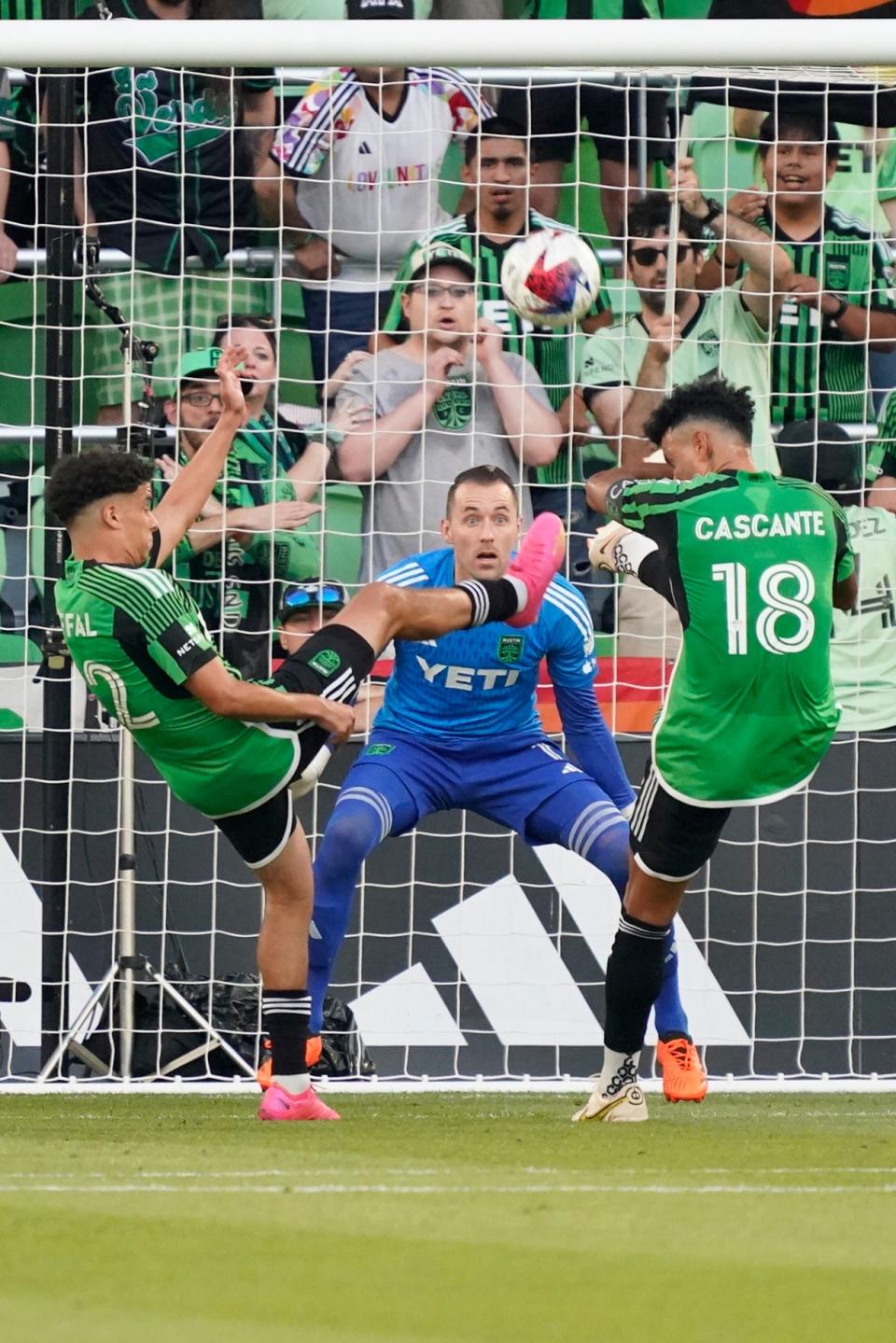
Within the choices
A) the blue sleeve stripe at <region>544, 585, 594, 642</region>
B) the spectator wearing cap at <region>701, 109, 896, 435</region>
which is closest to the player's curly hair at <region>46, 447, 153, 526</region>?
the blue sleeve stripe at <region>544, 585, 594, 642</region>

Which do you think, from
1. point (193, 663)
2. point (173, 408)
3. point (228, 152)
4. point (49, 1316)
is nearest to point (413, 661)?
point (193, 663)

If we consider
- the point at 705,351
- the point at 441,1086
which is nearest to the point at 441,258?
the point at 705,351

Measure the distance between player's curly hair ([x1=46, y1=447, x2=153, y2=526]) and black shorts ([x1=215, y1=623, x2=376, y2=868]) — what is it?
2.11 ft

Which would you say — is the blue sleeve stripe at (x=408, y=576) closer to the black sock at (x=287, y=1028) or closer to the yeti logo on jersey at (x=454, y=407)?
the black sock at (x=287, y=1028)

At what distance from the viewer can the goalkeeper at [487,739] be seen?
5.84m

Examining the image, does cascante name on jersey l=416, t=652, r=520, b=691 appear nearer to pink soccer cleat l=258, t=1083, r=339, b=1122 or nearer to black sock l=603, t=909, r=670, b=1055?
black sock l=603, t=909, r=670, b=1055

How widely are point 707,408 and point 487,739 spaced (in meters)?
1.58

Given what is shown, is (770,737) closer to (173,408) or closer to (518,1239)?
(518,1239)

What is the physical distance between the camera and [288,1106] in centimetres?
505

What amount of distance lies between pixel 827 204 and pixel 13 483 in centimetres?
380

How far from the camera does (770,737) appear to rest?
15.6 feet

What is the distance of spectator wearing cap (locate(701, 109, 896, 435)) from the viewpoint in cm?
835

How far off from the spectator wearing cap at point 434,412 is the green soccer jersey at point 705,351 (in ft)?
0.99

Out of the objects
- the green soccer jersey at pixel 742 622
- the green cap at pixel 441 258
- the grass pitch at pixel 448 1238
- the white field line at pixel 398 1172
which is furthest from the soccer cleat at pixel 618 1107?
the green cap at pixel 441 258
